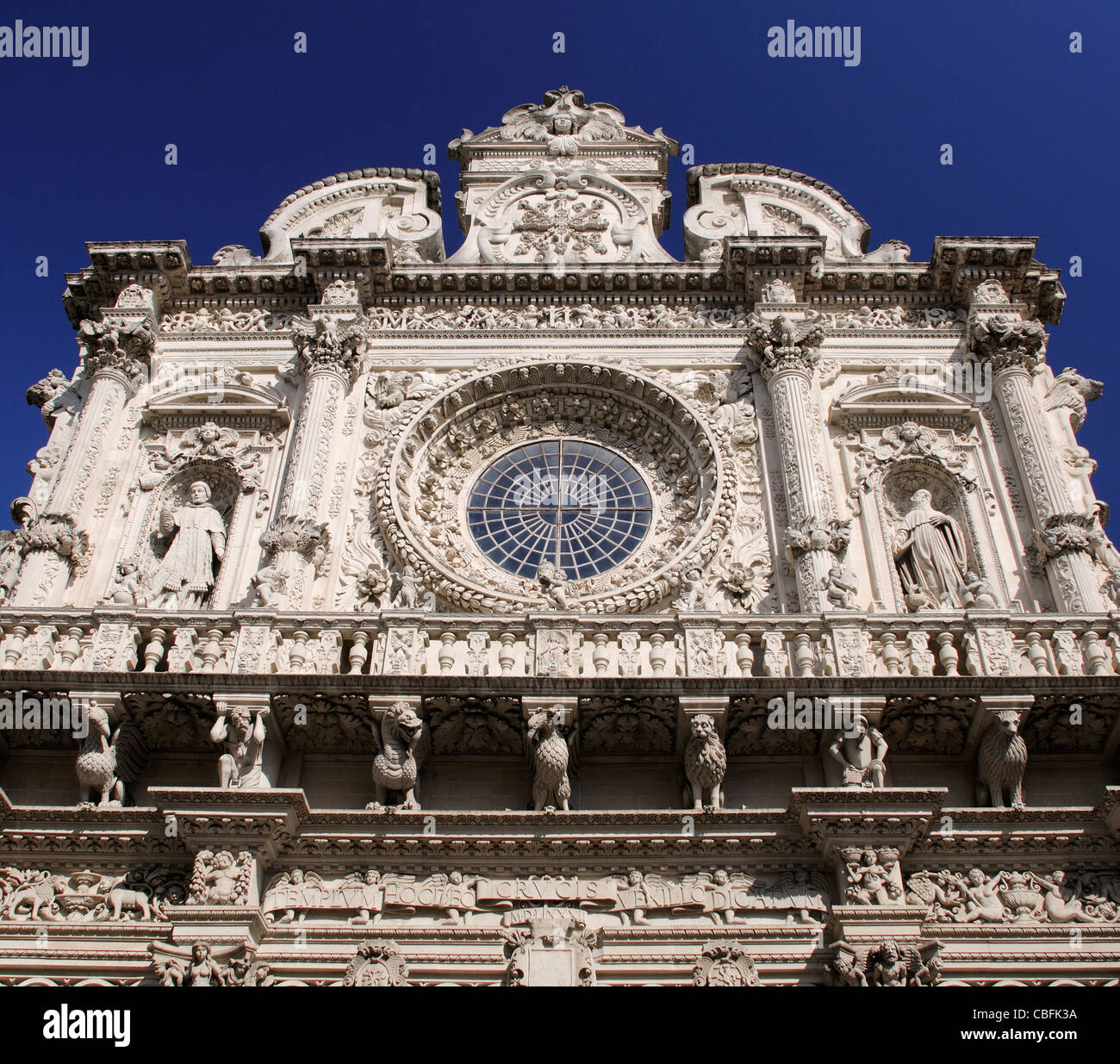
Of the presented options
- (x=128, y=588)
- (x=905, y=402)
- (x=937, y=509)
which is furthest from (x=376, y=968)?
(x=905, y=402)

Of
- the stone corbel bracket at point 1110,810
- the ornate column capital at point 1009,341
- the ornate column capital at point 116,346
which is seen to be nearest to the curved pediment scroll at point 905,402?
the ornate column capital at point 1009,341

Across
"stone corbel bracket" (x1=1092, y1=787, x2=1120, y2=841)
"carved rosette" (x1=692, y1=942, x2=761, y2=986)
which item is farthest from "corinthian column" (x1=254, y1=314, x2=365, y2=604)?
"carved rosette" (x1=692, y1=942, x2=761, y2=986)

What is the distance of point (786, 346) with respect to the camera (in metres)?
14.9

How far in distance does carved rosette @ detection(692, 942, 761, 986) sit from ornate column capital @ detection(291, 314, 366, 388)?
8.88 metres

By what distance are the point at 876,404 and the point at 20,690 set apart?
1065 cm

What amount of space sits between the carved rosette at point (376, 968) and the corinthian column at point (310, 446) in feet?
12.8

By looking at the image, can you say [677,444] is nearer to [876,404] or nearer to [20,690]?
[876,404]

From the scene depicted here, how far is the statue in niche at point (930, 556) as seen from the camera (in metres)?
Result: 12.9

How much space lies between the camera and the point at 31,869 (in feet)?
32.5

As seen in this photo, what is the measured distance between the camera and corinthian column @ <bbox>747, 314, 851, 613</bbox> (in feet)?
41.0

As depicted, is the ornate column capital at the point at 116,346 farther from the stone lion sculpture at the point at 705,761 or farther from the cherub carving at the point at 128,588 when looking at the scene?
the stone lion sculpture at the point at 705,761

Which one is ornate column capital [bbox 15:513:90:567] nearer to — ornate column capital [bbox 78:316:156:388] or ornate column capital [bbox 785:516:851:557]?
ornate column capital [bbox 78:316:156:388]

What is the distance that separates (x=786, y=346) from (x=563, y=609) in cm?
560
